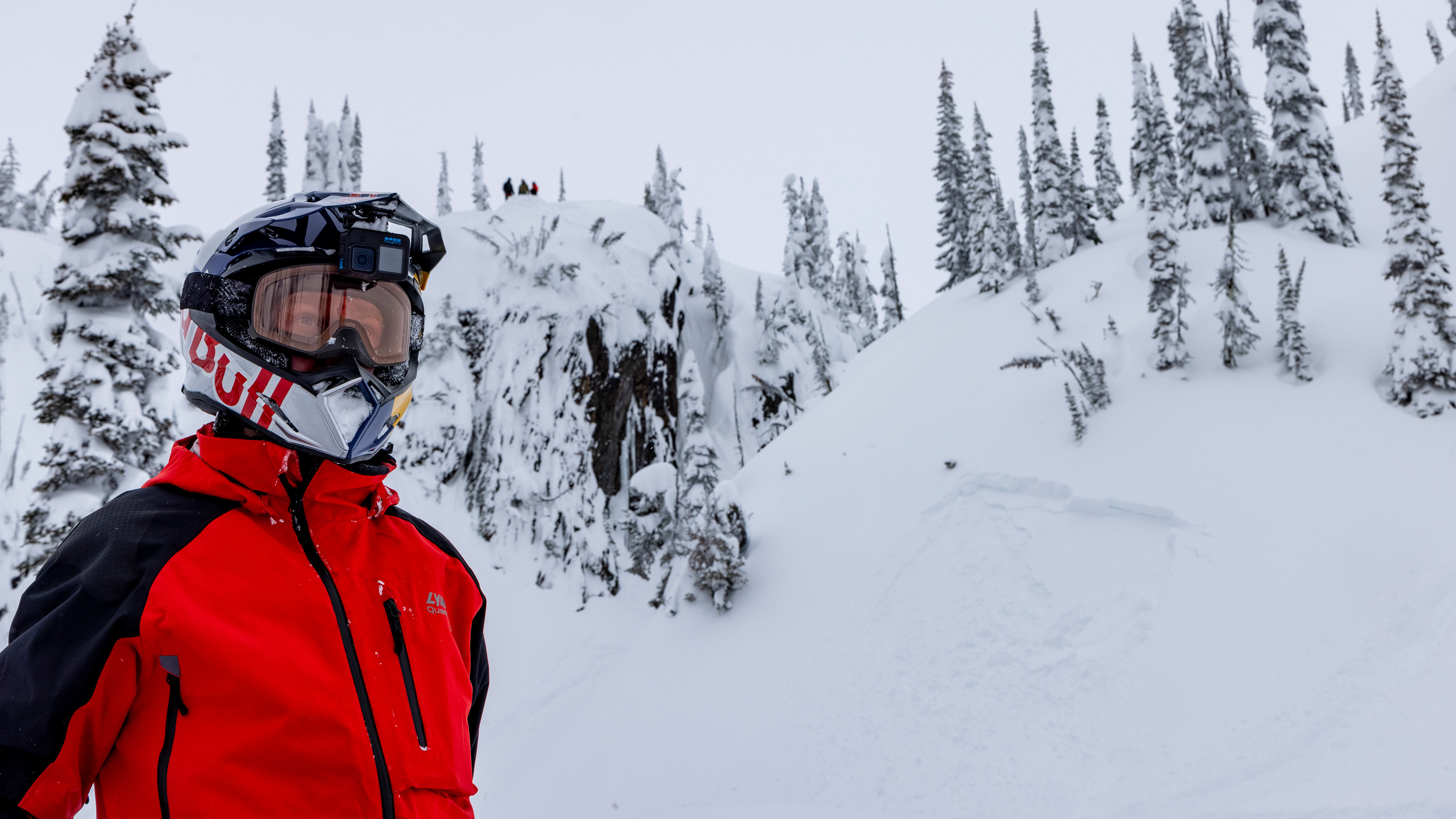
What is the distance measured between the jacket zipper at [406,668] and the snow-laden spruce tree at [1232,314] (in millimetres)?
15906

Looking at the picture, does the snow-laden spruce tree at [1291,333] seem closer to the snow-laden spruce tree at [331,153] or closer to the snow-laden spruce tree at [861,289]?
the snow-laden spruce tree at [861,289]

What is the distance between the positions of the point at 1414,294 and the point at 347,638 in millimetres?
16310

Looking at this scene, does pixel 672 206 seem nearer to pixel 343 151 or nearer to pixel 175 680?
pixel 343 151

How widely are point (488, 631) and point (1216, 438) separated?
51.8 ft

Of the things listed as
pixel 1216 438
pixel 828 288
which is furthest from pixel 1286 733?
pixel 828 288

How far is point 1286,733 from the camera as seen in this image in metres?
7.98

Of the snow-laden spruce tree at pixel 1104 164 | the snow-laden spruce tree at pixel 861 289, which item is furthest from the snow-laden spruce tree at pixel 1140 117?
the snow-laden spruce tree at pixel 861 289

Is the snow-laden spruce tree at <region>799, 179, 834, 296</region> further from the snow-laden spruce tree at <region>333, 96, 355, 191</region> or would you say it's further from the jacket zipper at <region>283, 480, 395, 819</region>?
the jacket zipper at <region>283, 480, 395, 819</region>

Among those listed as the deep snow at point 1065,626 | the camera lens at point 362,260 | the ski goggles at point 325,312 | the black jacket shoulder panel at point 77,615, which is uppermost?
the camera lens at point 362,260

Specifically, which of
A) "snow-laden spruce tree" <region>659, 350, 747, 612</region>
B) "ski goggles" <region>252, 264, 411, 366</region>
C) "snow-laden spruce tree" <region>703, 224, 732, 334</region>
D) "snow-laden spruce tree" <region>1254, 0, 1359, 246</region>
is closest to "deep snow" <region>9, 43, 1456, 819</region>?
"snow-laden spruce tree" <region>659, 350, 747, 612</region>

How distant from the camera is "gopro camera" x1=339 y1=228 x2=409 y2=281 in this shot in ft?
8.64

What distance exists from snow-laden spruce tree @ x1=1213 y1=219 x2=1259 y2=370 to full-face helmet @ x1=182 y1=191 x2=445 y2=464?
15.6 meters

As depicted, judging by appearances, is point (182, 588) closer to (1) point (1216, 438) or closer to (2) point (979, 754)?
(2) point (979, 754)

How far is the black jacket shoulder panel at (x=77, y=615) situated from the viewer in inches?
67.9
